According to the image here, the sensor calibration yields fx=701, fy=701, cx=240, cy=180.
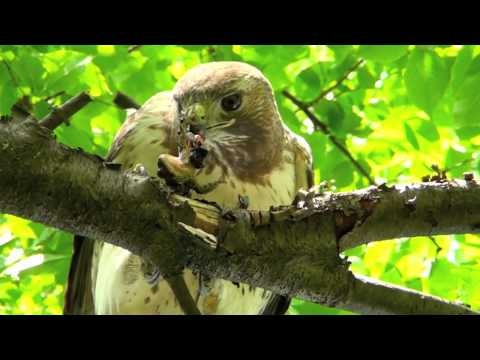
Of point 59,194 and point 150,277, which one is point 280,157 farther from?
point 59,194

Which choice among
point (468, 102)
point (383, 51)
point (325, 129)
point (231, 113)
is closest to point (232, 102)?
point (231, 113)

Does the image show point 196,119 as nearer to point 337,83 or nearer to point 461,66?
point 461,66

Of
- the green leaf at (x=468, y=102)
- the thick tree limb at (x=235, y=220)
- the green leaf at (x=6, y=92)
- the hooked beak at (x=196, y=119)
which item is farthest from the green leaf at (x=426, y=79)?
the green leaf at (x=6, y=92)

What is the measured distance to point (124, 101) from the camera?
3.88 m

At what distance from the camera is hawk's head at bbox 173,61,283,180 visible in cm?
300

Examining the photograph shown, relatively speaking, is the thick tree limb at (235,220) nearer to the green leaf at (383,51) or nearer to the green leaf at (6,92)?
the green leaf at (383,51)

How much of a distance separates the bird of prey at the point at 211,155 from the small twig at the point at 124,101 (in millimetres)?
555

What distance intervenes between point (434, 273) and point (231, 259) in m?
1.96

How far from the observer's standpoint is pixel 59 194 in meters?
1.72

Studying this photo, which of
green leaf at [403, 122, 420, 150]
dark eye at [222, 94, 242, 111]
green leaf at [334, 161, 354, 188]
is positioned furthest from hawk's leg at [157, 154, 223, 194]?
green leaf at [334, 161, 354, 188]

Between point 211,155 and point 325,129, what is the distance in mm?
1446

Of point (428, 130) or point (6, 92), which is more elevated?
point (6, 92)

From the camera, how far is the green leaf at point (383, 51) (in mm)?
3342
